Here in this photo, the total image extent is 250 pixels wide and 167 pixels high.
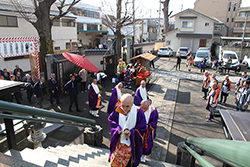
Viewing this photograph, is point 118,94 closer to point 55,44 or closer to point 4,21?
point 4,21

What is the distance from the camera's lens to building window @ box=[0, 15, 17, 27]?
13.9 metres

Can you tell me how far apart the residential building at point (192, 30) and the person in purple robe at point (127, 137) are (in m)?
30.1

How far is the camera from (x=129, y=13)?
697 inches

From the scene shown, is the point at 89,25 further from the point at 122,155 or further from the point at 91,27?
the point at 122,155

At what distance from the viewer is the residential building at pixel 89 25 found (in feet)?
105

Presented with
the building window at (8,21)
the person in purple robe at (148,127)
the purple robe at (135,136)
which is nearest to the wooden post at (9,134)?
the purple robe at (135,136)

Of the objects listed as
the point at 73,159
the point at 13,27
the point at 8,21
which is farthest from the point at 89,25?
the point at 73,159

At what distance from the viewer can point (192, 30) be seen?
3050 centimetres

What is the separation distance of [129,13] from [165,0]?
17576mm

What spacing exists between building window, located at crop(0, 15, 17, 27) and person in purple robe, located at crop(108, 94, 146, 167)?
49.4ft

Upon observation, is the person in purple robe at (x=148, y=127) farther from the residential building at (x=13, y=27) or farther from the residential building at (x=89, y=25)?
the residential building at (x=89, y=25)

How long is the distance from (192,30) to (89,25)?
19.2 m

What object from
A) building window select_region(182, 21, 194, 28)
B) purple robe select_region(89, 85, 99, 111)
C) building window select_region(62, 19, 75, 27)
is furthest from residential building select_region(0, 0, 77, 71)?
building window select_region(182, 21, 194, 28)

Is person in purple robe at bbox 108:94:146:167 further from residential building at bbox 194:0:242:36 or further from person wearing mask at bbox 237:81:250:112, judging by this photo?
residential building at bbox 194:0:242:36
